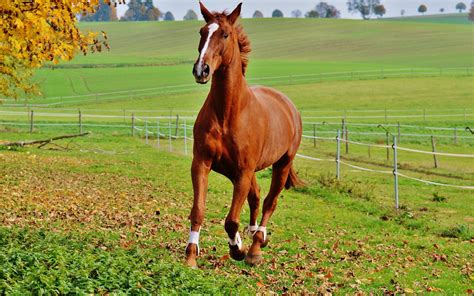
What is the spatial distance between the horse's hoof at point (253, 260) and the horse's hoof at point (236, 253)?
0.19 meters

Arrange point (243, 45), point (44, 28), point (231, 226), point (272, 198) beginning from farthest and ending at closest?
point (44, 28)
point (272, 198)
point (243, 45)
point (231, 226)

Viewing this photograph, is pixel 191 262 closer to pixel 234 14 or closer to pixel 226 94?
pixel 226 94

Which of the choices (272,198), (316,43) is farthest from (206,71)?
(316,43)

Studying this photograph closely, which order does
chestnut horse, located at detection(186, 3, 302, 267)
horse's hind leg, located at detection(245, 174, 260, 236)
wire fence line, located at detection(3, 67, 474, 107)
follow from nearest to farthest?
1. chestnut horse, located at detection(186, 3, 302, 267)
2. horse's hind leg, located at detection(245, 174, 260, 236)
3. wire fence line, located at detection(3, 67, 474, 107)

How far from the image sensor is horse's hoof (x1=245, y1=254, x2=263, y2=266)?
954 cm

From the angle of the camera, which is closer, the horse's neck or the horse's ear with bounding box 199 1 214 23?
the horse's ear with bounding box 199 1 214 23

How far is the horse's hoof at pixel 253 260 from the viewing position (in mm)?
9539

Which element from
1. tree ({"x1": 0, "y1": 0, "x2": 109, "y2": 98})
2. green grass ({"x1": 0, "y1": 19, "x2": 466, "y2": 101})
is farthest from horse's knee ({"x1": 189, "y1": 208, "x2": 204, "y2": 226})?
green grass ({"x1": 0, "y1": 19, "x2": 466, "y2": 101})

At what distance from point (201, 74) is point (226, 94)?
1.04 metres

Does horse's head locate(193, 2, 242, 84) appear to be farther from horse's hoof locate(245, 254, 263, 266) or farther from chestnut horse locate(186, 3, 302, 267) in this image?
horse's hoof locate(245, 254, 263, 266)

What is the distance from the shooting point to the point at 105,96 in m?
75.3

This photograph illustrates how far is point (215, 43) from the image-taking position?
8.16 meters

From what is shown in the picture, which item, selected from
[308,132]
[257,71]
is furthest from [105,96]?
[308,132]

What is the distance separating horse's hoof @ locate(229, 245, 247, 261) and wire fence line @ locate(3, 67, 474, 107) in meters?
61.1
